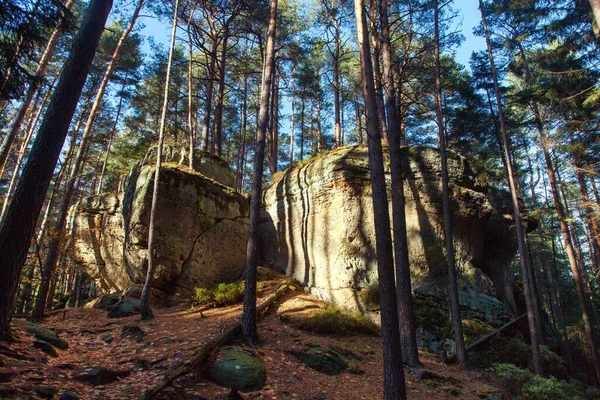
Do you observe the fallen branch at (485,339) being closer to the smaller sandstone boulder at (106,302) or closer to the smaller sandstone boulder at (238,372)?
the smaller sandstone boulder at (238,372)

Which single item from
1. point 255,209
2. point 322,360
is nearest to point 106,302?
point 255,209

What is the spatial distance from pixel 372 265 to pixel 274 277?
4163mm

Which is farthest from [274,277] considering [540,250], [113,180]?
[540,250]

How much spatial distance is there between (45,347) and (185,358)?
2.86 metres

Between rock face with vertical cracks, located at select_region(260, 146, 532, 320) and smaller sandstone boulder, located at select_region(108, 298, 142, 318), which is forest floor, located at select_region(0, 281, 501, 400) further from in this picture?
rock face with vertical cracks, located at select_region(260, 146, 532, 320)

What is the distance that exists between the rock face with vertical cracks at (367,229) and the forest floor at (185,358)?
6.00 ft

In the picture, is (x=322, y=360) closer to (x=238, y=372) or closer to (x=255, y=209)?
(x=238, y=372)

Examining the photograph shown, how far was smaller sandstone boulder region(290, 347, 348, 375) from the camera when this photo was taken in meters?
7.85

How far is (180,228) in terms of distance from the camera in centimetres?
1354

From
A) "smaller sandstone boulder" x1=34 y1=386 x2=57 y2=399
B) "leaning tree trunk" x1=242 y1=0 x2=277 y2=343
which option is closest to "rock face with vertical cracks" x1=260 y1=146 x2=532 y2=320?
"leaning tree trunk" x1=242 y1=0 x2=277 y2=343


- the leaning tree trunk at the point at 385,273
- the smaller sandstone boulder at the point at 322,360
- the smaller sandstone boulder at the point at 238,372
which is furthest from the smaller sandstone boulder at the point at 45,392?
the leaning tree trunk at the point at 385,273

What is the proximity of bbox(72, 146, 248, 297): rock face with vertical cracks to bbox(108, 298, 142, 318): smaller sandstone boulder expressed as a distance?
1261 millimetres

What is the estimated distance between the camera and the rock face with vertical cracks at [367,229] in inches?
501

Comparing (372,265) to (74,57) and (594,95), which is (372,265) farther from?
(74,57)
